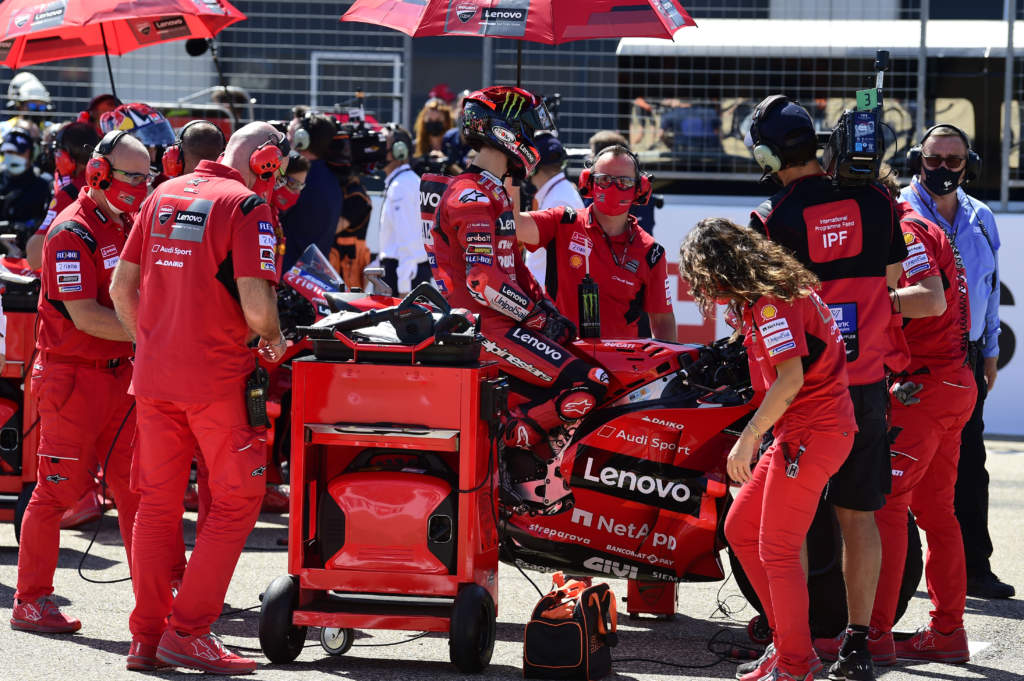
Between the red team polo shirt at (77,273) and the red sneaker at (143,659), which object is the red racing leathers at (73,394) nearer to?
the red team polo shirt at (77,273)

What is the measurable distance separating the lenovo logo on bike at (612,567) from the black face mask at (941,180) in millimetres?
2252

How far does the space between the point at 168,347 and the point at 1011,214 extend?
302 inches

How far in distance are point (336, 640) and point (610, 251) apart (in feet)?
7.39

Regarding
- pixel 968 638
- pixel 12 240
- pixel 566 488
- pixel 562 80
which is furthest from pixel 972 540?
pixel 562 80

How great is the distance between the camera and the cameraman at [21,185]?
37.9ft

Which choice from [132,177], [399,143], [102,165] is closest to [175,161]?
[132,177]

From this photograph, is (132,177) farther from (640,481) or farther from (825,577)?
(825,577)

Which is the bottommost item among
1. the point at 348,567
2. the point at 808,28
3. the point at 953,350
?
the point at 348,567

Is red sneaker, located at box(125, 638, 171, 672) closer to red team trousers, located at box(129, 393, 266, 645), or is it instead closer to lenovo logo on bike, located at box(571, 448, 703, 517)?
red team trousers, located at box(129, 393, 266, 645)

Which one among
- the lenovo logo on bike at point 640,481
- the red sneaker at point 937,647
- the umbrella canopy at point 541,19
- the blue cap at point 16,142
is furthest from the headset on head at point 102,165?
the blue cap at point 16,142

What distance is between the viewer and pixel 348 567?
17.1ft

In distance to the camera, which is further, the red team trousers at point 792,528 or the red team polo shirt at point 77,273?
the red team polo shirt at point 77,273

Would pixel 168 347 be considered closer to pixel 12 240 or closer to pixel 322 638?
pixel 322 638

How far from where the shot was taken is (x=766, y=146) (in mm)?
5207
